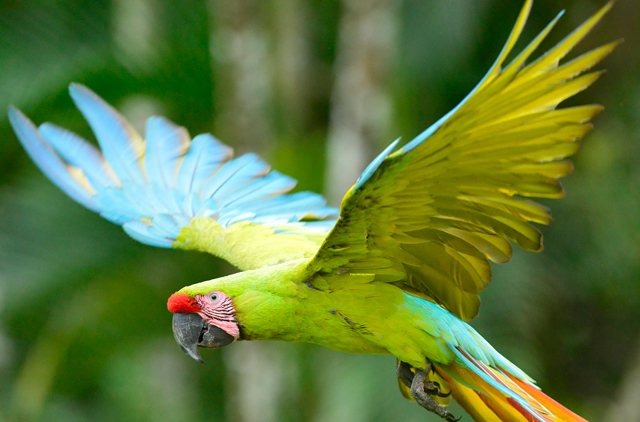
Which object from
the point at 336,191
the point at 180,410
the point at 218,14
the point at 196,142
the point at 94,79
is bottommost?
the point at 180,410

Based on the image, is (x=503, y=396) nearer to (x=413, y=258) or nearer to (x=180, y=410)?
(x=413, y=258)

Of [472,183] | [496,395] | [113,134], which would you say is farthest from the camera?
[113,134]

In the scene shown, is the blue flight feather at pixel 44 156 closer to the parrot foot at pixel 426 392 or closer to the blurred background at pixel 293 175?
the blurred background at pixel 293 175

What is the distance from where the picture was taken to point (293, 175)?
483cm

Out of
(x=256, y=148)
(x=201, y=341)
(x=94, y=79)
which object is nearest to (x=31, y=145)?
(x=201, y=341)

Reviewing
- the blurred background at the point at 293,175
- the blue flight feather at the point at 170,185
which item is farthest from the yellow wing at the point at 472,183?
the blurred background at the point at 293,175

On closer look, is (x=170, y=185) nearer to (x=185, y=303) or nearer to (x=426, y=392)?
(x=185, y=303)

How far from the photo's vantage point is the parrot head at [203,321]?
2428mm

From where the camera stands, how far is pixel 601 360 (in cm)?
545

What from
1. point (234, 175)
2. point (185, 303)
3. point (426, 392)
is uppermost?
point (234, 175)

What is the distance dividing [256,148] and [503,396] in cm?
311

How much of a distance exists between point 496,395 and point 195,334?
1.17 m

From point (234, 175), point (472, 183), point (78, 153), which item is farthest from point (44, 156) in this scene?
point (472, 183)

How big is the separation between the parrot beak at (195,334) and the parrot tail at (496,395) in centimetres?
85
